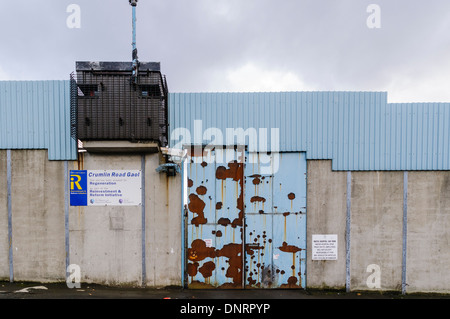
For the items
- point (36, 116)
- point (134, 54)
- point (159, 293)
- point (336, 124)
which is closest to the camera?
point (134, 54)

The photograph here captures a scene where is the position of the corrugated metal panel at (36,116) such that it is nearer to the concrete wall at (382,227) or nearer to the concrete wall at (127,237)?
the concrete wall at (127,237)

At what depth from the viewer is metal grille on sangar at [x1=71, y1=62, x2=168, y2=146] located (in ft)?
19.3

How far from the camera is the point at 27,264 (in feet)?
21.0

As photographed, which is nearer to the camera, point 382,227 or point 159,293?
point 159,293

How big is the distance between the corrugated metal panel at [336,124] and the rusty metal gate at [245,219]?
611mm

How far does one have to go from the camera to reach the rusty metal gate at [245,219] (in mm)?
6465

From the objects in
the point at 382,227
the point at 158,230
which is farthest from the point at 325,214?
the point at 158,230

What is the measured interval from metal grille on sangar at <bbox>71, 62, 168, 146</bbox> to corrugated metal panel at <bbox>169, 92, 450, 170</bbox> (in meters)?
0.65

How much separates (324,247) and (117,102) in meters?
6.82

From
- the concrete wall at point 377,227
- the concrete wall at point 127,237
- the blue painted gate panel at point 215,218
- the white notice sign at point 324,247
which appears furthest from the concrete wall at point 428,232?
the concrete wall at point 127,237

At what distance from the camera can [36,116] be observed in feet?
20.9

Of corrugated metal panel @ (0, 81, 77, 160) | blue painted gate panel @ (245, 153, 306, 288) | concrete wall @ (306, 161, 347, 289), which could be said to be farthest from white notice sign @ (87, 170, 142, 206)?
concrete wall @ (306, 161, 347, 289)

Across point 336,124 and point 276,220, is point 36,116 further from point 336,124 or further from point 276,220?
point 336,124

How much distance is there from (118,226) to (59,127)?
10.5ft
